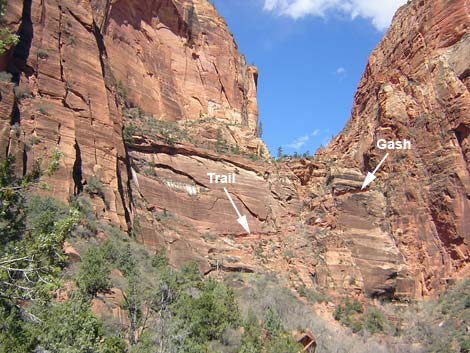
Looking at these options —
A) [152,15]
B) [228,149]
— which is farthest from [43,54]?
[152,15]

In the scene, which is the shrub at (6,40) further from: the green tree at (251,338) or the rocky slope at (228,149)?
the rocky slope at (228,149)

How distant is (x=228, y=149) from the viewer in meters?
43.8

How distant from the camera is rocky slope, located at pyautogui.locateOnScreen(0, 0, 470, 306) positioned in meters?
27.6

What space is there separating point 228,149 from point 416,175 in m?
14.6

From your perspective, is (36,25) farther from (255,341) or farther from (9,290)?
(9,290)

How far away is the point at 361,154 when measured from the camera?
161 feet

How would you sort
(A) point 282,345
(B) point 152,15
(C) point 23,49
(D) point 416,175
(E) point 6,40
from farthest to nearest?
1. (B) point 152,15
2. (D) point 416,175
3. (C) point 23,49
4. (A) point 282,345
5. (E) point 6,40

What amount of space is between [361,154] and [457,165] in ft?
33.5

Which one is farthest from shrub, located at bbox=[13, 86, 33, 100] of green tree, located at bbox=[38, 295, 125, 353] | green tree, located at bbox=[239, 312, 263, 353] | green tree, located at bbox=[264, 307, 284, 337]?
green tree, located at bbox=[38, 295, 125, 353]

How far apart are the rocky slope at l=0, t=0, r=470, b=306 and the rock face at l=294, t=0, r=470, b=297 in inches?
4.2

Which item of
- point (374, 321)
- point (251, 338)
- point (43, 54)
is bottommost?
point (251, 338)

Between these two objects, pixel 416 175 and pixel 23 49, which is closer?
pixel 23 49

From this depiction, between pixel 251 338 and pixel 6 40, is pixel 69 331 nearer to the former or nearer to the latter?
pixel 6 40

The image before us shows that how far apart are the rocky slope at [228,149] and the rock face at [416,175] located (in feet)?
0.35
